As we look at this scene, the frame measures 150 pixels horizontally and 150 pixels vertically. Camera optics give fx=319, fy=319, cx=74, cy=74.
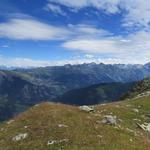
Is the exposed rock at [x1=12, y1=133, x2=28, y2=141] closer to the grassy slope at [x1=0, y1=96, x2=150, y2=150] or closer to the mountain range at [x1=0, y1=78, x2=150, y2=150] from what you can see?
the mountain range at [x1=0, y1=78, x2=150, y2=150]

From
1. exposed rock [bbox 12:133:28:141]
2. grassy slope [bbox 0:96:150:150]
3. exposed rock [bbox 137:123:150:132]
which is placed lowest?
exposed rock [bbox 137:123:150:132]

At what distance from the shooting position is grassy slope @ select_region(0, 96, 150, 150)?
28906 mm

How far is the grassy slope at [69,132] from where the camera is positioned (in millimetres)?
28906

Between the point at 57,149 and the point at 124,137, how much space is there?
23.6 feet

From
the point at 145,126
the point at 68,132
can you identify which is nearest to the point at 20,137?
the point at 68,132

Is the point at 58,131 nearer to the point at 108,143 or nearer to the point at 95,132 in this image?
the point at 95,132

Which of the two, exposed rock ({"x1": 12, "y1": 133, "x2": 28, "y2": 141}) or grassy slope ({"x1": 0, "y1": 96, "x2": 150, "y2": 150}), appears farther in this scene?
exposed rock ({"x1": 12, "y1": 133, "x2": 28, "y2": 141})

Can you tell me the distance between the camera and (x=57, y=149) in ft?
92.5

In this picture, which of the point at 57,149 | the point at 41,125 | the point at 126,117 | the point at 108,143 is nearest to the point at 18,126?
the point at 41,125

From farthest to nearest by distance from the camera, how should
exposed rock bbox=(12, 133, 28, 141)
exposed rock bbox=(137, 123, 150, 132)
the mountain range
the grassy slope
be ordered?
exposed rock bbox=(137, 123, 150, 132) → exposed rock bbox=(12, 133, 28, 141) → the mountain range → the grassy slope

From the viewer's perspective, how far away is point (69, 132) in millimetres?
31516

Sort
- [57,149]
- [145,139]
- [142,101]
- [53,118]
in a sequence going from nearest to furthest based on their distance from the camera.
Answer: [57,149] < [145,139] < [53,118] < [142,101]

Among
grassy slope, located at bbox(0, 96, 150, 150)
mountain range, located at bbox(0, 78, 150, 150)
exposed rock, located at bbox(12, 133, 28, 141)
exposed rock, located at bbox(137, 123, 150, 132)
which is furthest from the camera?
exposed rock, located at bbox(137, 123, 150, 132)

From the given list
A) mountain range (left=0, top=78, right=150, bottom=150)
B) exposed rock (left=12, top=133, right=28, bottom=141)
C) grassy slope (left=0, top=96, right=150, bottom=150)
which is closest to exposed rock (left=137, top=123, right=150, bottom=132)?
mountain range (left=0, top=78, right=150, bottom=150)
